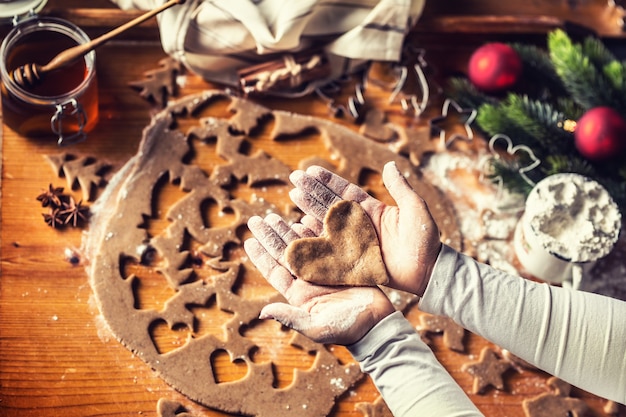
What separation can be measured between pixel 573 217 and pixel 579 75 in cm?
29

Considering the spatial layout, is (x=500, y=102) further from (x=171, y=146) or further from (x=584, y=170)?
(x=171, y=146)

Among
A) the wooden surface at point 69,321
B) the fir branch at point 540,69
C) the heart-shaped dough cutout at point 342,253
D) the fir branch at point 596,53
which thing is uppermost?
the fir branch at point 596,53

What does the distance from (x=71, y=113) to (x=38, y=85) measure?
0.07 metres

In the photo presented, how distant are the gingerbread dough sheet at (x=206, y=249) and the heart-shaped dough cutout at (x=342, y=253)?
0.54 ft

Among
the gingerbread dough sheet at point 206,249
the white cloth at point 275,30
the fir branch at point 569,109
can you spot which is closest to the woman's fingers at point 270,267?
the gingerbread dough sheet at point 206,249

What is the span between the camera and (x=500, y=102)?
1460 mm

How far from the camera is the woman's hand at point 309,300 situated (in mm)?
1080

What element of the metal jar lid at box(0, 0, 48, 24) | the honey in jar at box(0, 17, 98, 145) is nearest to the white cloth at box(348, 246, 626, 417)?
the honey in jar at box(0, 17, 98, 145)

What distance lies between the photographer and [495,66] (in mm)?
1425

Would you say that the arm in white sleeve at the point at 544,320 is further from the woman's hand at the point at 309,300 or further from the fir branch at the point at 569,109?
the fir branch at the point at 569,109

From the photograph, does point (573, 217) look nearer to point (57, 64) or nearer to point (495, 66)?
point (495, 66)

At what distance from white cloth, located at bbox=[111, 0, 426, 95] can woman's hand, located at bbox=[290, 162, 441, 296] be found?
33 centimetres

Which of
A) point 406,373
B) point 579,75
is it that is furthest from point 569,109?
point 406,373

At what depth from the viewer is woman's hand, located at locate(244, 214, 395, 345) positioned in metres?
1.08
